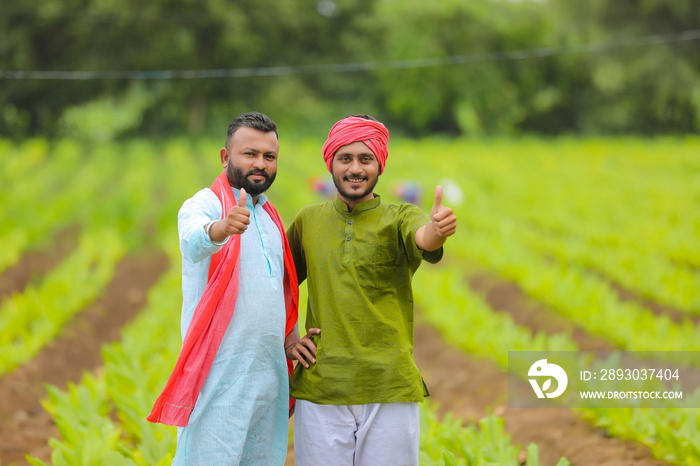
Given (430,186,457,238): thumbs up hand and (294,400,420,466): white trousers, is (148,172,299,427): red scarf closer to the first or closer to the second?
(294,400,420,466): white trousers

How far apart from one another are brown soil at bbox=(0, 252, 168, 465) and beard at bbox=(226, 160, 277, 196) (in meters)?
2.51

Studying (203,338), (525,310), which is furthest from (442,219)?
(525,310)

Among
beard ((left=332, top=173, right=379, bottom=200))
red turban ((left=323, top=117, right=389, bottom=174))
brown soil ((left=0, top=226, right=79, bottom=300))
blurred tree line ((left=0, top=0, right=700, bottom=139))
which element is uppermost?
blurred tree line ((left=0, top=0, right=700, bottom=139))

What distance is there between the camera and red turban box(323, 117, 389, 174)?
251cm

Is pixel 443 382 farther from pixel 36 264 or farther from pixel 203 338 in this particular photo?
pixel 36 264

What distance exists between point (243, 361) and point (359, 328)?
0.42m

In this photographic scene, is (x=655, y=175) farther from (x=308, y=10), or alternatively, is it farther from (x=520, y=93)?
(x=308, y=10)

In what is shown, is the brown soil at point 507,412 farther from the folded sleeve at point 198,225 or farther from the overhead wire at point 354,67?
the overhead wire at point 354,67

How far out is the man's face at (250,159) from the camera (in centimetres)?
251

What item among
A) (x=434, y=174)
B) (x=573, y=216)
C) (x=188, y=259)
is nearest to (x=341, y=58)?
(x=434, y=174)

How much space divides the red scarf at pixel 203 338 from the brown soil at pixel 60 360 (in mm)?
2185

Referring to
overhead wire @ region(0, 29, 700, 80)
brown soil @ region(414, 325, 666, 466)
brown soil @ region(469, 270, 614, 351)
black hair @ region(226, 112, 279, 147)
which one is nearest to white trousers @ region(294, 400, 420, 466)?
black hair @ region(226, 112, 279, 147)

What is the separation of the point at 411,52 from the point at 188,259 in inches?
1091

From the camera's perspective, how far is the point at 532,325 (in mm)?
7371
